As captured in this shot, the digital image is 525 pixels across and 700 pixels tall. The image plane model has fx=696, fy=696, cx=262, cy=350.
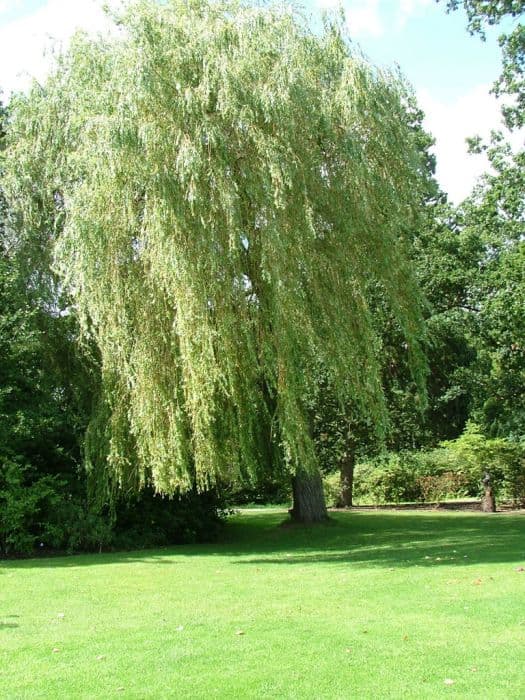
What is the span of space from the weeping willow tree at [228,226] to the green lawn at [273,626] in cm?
192

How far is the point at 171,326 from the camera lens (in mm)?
10898

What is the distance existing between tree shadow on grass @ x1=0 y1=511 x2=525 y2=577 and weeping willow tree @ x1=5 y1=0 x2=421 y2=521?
60.4 inches

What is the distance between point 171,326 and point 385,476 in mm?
16710

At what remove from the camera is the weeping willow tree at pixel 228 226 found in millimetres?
10398

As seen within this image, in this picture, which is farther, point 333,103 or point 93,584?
point 333,103

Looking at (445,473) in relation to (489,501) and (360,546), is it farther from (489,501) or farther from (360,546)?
(360,546)

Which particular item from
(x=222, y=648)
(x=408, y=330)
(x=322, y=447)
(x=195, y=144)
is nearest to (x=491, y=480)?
(x=322, y=447)

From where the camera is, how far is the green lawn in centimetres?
446

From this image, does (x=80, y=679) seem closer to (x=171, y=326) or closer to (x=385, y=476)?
(x=171, y=326)

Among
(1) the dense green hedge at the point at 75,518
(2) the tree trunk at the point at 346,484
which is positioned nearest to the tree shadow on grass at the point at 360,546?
(1) the dense green hedge at the point at 75,518

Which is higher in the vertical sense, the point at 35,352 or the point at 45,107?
the point at 45,107

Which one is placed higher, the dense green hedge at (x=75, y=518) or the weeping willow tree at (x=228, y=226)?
the weeping willow tree at (x=228, y=226)

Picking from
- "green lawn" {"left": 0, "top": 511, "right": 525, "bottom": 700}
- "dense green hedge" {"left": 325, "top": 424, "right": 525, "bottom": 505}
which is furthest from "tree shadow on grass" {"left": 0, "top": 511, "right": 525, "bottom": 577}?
"dense green hedge" {"left": 325, "top": 424, "right": 525, "bottom": 505}

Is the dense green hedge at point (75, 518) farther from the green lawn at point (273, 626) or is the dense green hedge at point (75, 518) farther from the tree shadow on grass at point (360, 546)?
the green lawn at point (273, 626)
